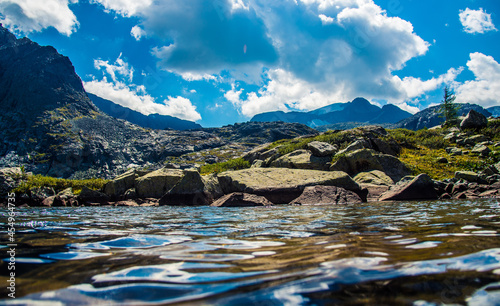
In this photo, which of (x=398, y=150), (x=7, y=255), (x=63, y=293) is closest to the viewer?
(x=63, y=293)

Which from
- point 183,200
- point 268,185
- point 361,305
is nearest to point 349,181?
point 268,185

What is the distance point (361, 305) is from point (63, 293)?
7.52 ft

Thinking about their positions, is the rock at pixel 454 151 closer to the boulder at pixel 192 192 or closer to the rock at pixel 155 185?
the boulder at pixel 192 192

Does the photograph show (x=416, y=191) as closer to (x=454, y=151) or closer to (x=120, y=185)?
(x=454, y=151)

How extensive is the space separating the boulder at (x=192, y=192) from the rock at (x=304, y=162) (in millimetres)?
9620

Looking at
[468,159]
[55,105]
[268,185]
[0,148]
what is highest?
[55,105]

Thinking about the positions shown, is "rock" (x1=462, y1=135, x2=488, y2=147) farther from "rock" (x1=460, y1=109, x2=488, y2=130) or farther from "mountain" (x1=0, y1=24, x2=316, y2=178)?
"mountain" (x1=0, y1=24, x2=316, y2=178)

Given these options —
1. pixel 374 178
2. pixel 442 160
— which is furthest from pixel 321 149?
pixel 442 160

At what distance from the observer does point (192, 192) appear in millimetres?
19844

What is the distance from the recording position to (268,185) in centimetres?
1777

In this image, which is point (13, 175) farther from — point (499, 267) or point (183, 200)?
point (499, 267)

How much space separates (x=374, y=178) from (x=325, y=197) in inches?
346

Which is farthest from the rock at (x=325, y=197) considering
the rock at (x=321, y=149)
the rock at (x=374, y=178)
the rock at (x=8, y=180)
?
the rock at (x=8, y=180)

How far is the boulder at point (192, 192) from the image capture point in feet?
64.6
